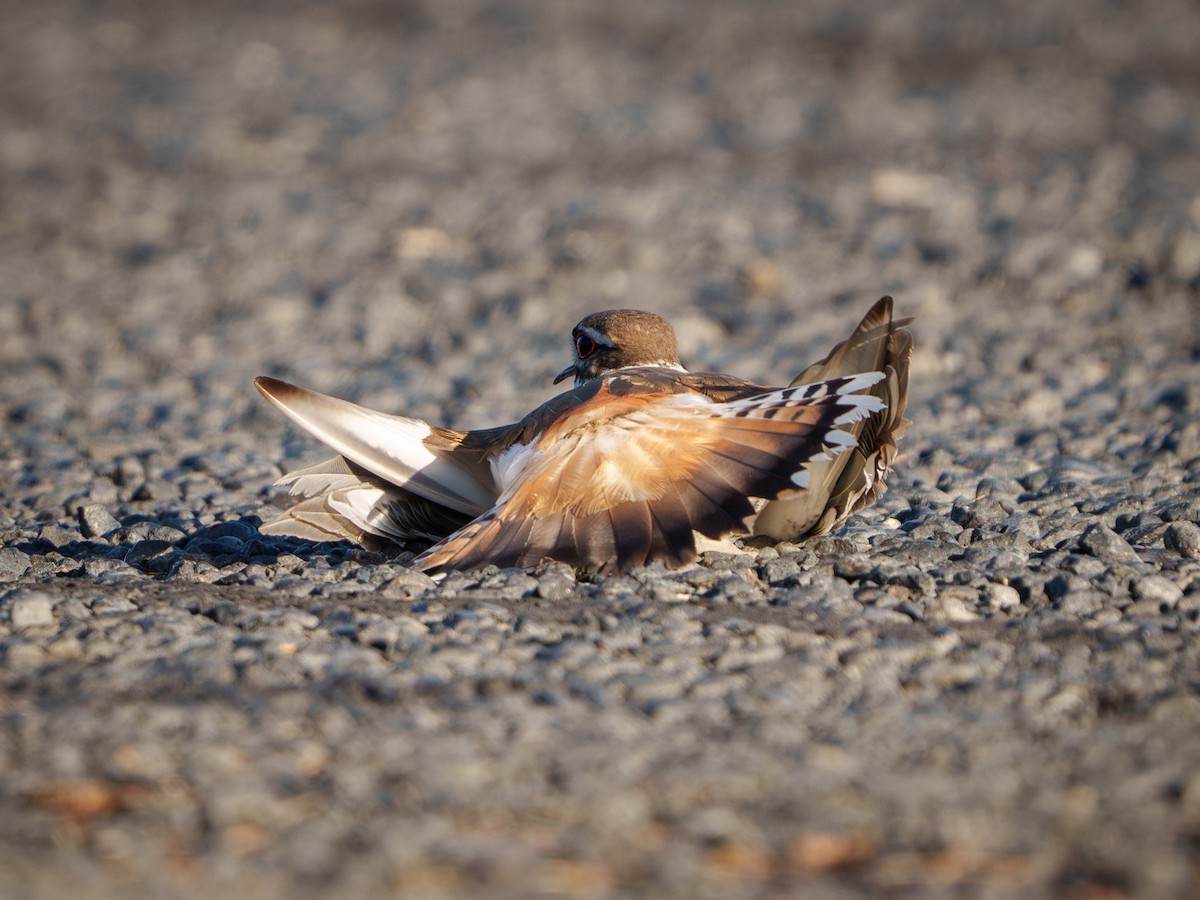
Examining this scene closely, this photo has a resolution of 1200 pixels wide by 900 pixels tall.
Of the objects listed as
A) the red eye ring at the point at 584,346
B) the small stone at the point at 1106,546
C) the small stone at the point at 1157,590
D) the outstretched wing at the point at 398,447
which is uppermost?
the red eye ring at the point at 584,346

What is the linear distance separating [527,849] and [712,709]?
2.27 feet

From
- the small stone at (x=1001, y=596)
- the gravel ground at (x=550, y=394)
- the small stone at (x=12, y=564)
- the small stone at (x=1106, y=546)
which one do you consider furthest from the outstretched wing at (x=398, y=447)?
the small stone at (x=1106, y=546)

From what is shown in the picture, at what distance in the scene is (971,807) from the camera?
2582 millimetres

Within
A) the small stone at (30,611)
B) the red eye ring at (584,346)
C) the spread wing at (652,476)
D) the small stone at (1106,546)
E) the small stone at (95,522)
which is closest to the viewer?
the small stone at (30,611)

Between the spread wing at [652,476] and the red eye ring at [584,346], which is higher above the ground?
the red eye ring at [584,346]

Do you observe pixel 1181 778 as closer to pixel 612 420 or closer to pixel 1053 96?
pixel 612 420

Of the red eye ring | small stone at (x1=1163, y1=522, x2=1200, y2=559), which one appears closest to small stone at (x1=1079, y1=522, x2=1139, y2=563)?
small stone at (x1=1163, y1=522, x2=1200, y2=559)

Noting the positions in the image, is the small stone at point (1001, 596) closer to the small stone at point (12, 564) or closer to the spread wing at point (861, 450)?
the spread wing at point (861, 450)

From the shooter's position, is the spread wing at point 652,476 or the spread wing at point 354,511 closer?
the spread wing at point 652,476

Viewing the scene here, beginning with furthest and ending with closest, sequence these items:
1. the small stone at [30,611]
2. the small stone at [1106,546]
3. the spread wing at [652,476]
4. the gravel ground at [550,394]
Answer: the small stone at [1106,546] < the spread wing at [652,476] < the small stone at [30,611] < the gravel ground at [550,394]

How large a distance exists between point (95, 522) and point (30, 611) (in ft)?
3.98

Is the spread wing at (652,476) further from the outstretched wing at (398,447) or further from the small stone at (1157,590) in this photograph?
the small stone at (1157,590)

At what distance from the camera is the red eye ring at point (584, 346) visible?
15.9 ft

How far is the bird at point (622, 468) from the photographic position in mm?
3648
